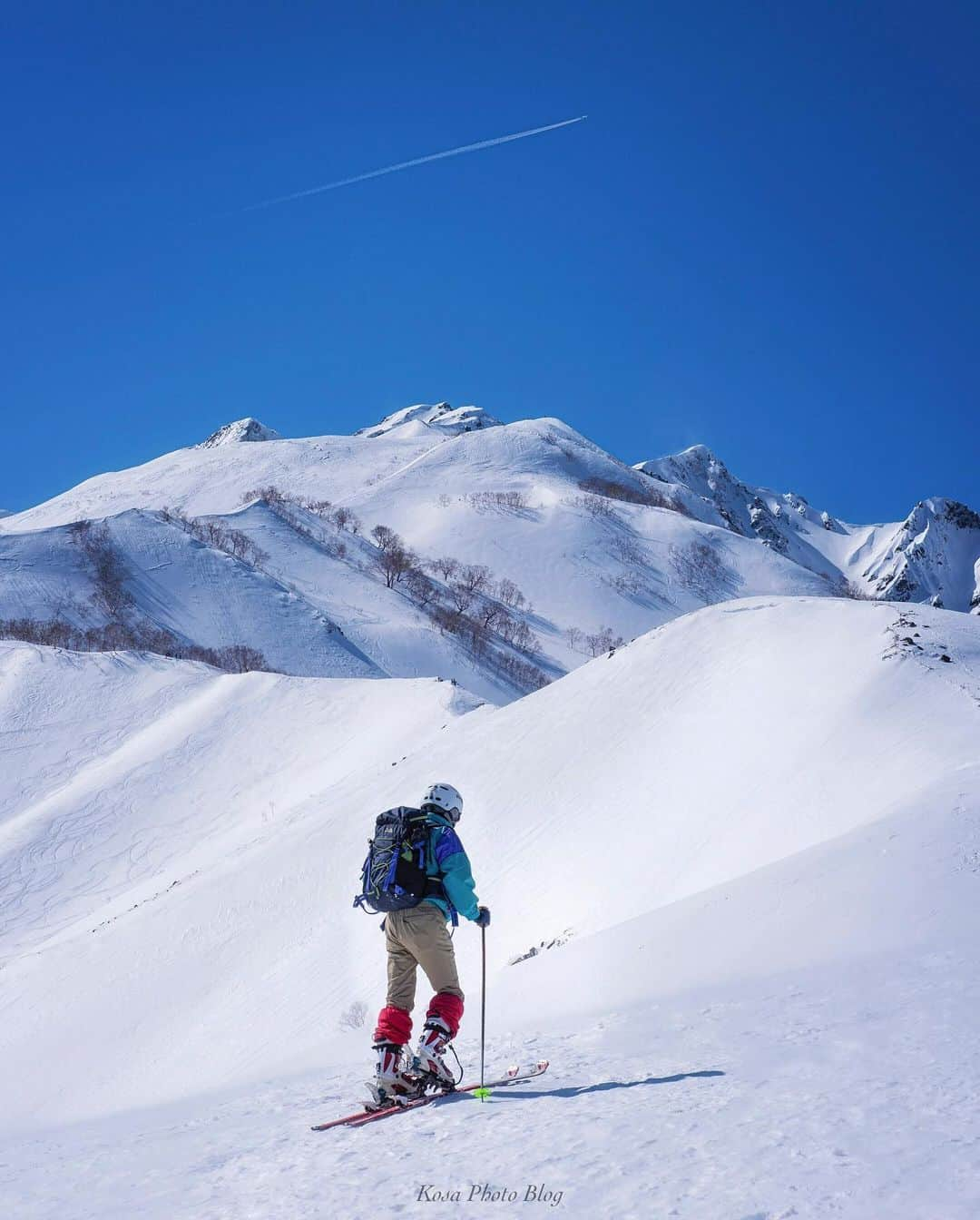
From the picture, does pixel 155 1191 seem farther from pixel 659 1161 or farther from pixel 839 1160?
pixel 839 1160

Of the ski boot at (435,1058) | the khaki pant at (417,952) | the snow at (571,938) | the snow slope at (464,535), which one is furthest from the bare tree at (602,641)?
the ski boot at (435,1058)

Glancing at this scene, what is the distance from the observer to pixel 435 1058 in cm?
655

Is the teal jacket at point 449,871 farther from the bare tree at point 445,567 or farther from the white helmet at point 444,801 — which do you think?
the bare tree at point 445,567

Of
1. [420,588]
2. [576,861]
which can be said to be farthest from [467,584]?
[576,861]

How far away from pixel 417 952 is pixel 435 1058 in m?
0.70

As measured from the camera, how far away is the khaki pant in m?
6.86

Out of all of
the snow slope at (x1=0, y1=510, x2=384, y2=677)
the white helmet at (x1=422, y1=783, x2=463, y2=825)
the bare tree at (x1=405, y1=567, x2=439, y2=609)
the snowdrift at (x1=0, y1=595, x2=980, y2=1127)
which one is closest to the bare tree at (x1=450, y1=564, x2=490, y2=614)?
the bare tree at (x1=405, y1=567, x2=439, y2=609)

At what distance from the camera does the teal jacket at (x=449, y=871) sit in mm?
6816

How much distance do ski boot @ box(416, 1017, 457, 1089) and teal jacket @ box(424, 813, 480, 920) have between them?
0.77 m

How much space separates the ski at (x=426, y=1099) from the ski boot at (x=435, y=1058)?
0.23ft

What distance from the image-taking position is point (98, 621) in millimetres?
64875

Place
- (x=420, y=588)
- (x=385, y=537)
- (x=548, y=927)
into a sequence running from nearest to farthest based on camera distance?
(x=548, y=927) → (x=420, y=588) → (x=385, y=537)

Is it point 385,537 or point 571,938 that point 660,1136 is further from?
point 385,537

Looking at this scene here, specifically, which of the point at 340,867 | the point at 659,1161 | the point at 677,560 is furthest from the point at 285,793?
the point at 677,560
